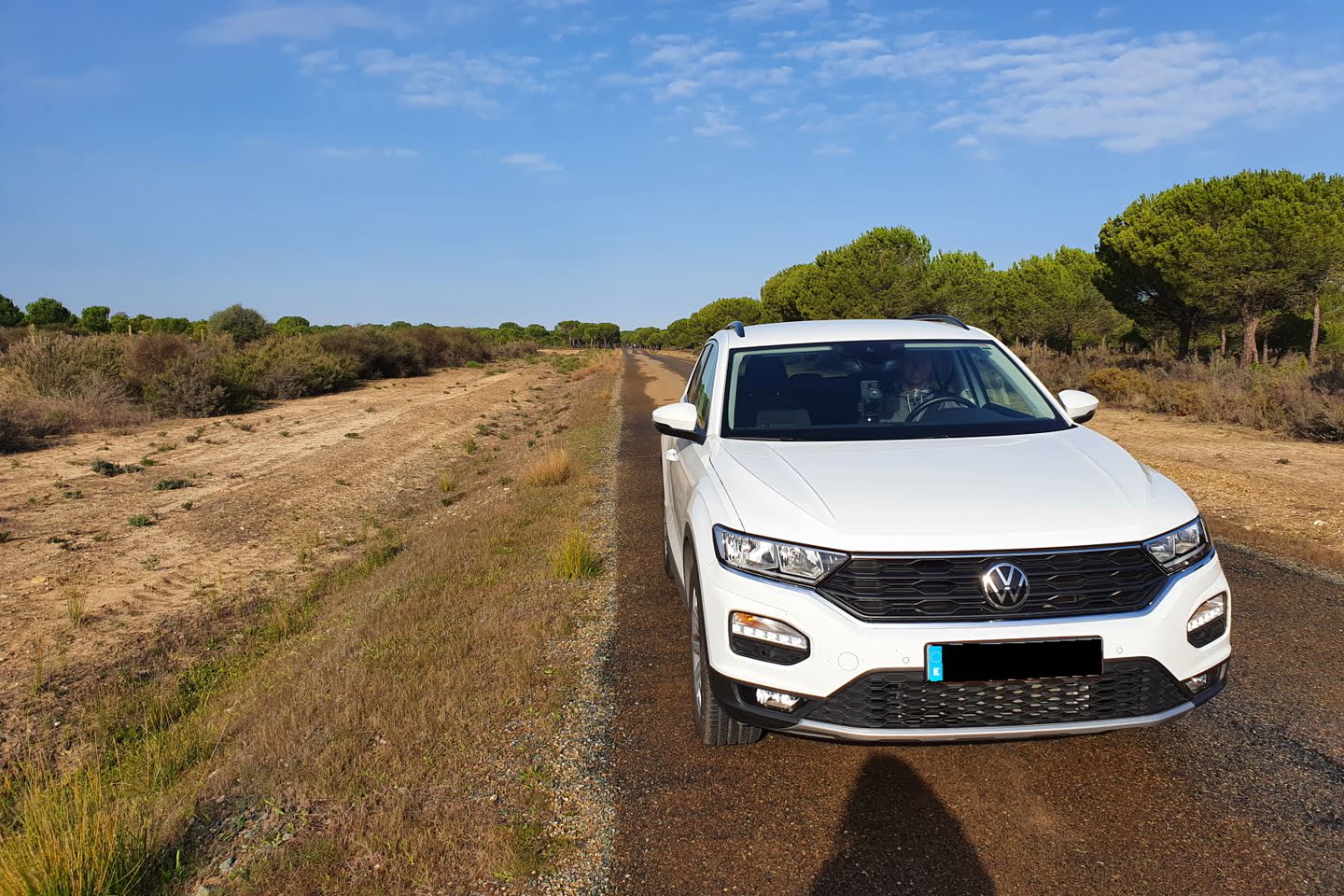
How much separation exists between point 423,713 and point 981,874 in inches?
100

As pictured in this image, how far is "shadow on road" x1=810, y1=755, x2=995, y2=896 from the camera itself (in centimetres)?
255

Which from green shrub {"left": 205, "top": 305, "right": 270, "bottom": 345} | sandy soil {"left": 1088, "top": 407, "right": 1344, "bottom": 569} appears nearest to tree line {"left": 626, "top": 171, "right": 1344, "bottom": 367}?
sandy soil {"left": 1088, "top": 407, "right": 1344, "bottom": 569}

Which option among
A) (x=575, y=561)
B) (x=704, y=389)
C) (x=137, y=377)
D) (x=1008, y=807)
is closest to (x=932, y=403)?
(x=704, y=389)

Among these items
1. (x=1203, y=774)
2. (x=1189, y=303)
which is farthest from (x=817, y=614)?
(x=1189, y=303)

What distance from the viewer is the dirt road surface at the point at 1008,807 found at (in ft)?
8.50

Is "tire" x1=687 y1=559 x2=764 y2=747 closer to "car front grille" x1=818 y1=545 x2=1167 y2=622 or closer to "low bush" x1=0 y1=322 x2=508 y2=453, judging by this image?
"car front grille" x1=818 y1=545 x2=1167 y2=622

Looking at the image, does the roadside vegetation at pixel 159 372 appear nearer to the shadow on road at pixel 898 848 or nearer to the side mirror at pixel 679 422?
the side mirror at pixel 679 422

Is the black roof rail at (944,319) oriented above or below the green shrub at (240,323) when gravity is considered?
below

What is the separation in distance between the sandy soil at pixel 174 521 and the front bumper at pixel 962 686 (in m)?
5.20

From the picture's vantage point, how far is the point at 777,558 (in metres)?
2.84

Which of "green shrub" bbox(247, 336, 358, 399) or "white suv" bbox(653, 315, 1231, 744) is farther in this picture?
"green shrub" bbox(247, 336, 358, 399)

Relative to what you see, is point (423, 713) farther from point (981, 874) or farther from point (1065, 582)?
point (1065, 582)

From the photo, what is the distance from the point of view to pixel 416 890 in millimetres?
2604

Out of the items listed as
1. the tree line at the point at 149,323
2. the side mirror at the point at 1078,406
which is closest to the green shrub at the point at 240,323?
the tree line at the point at 149,323
